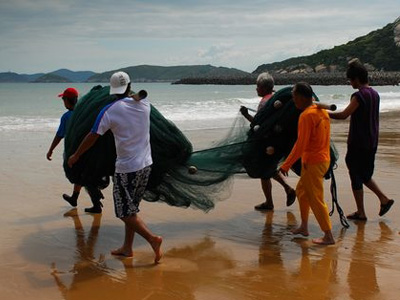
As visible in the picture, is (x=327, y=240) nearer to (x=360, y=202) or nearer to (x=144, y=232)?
(x=360, y=202)

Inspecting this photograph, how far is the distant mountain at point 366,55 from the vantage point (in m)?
123

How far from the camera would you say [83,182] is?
18.5 ft

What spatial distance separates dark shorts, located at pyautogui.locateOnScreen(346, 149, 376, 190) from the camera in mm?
6258

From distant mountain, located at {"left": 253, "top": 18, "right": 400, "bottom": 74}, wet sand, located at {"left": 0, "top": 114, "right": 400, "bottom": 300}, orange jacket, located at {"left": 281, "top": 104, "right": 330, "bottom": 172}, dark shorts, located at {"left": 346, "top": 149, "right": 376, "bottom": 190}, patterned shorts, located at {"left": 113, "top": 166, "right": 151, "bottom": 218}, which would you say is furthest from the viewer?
distant mountain, located at {"left": 253, "top": 18, "right": 400, "bottom": 74}

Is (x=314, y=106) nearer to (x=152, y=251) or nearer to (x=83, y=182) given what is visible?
(x=152, y=251)

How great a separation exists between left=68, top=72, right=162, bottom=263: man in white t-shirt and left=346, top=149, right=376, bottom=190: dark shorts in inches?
103

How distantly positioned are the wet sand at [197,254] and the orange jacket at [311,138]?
2.89 ft

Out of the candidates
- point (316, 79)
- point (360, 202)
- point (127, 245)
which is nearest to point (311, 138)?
point (360, 202)

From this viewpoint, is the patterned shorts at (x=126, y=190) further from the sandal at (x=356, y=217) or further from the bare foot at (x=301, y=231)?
the sandal at (x=356, y=217)

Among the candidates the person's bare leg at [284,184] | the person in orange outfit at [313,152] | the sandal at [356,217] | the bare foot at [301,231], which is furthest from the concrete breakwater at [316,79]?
the person in orange outfit at [313,152]

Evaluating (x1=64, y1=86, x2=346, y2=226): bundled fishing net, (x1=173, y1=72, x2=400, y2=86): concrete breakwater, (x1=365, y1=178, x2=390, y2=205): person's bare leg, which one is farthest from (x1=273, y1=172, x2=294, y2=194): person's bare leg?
(x1=173, y1=72, x2=400, y2=86): concrete breakwater

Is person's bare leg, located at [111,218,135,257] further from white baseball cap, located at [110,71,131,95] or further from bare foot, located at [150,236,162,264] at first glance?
white baseball cap, located at [110,71,131,95]

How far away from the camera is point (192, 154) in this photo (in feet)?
19.4

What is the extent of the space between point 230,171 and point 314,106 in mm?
1294
